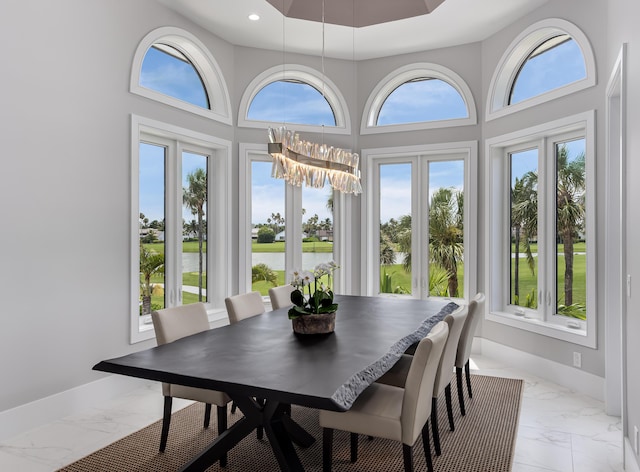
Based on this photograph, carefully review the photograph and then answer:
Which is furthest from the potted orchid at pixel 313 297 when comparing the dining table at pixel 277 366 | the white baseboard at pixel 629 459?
the white baseboard at pixel 629 459

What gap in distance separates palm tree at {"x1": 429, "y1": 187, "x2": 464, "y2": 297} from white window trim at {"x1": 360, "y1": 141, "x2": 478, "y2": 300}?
0.40 feet

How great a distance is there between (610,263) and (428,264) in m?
2.25

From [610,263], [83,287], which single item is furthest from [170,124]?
[610,263]

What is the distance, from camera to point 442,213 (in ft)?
17.5

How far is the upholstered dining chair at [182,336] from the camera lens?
2.62 meters

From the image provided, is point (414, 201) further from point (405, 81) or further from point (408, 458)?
point (408, 458)

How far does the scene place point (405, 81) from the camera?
18.1ft

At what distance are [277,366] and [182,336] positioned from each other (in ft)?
3.37

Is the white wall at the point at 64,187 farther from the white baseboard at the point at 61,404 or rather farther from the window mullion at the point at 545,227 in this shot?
the window mullion at the point at 545,227

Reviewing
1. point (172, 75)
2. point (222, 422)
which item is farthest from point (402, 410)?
point (172, 75)

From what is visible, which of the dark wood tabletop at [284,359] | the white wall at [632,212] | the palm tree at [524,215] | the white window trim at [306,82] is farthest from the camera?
the white window trim at [306,82]

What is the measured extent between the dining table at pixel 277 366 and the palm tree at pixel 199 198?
1930 mm

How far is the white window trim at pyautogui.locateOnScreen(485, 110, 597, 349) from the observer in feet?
12.1

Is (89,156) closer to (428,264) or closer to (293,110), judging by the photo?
(293,110)
